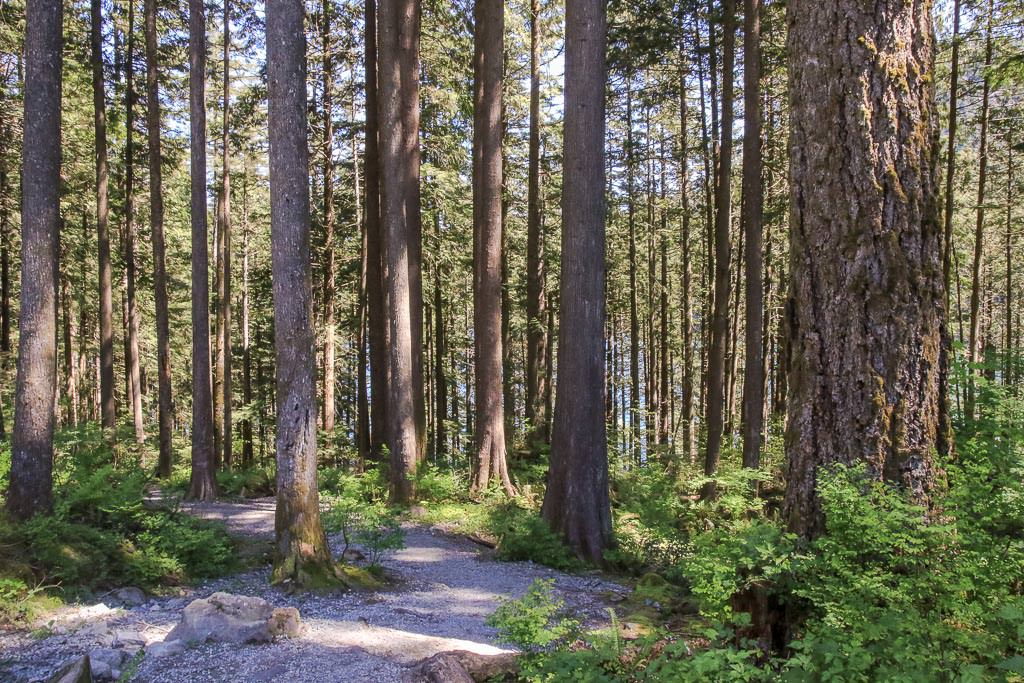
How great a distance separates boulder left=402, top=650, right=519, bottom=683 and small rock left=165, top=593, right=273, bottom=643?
1561mm

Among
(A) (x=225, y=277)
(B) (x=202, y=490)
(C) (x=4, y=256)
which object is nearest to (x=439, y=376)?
(A) (x=225, y=277)

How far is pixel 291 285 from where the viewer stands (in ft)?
22.5

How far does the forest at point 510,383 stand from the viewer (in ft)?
12.0

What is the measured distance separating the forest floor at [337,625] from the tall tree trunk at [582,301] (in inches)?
41.7

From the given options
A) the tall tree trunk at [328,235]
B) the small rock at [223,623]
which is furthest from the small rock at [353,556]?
the tall tree trunk at [328,235]

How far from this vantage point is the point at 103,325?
54.3ft

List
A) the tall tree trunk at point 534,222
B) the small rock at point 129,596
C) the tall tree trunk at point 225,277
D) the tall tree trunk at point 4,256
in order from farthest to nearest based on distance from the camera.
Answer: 1. the tall tree trunk at point 225,277
2. the tall tree trunk at point 534,222
3. the tall tree trunk at point 4,256
4. the small rock at point 129,596

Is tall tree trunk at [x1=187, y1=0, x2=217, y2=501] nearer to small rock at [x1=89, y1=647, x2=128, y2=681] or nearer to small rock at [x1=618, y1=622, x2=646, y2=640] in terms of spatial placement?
small rock at [x1=89, y1=647, x2=128, y2=681]

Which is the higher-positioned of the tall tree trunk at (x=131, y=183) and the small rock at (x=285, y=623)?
the tall tree trunk at (x=131, y=183)

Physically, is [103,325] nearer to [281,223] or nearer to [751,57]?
[281,223]

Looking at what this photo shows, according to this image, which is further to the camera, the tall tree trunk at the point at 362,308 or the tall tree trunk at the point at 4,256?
the tall tree trunk at the point at 362,308

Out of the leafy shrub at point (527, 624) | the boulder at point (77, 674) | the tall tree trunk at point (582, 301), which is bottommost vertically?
the boulder at point (77, 674)

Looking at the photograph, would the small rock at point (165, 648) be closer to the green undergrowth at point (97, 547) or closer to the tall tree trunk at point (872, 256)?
the green undergrowth at point (97, 547)

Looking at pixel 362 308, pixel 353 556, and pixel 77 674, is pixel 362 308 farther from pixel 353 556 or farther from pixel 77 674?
pixel 77 674
